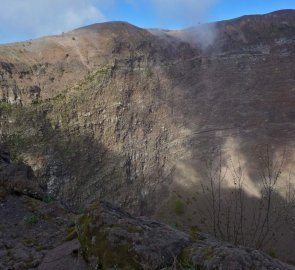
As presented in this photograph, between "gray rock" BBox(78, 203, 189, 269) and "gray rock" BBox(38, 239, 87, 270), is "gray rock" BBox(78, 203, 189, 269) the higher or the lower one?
the higher one

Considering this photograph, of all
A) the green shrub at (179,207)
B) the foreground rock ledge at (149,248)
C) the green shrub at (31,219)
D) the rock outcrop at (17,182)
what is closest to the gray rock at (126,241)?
the foreground rock ledge at (149,248)

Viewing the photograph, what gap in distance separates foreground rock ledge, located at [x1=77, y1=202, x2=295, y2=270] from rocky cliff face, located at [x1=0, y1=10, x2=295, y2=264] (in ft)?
60.9

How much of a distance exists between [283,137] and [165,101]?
9217mm

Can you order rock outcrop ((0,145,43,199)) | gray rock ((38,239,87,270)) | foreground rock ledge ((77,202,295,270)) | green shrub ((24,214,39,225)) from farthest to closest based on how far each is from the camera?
1. rock outcrop ((0,145,43,199))
2. green shrub ((24,214,39,225))
3. gray rock ((38,239,87,270))
4. foreground rock ledge ((77,202,295,270))

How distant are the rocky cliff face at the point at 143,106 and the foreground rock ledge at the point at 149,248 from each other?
60.9ft

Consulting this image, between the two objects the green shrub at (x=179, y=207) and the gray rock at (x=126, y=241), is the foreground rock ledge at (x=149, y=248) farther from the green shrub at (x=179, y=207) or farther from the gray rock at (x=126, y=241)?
the green shrub at (x=179, y=207)

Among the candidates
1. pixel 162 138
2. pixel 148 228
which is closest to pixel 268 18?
pixel 162 138

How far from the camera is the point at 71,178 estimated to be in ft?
84.1

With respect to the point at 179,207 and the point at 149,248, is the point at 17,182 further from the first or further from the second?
the point at 179,207

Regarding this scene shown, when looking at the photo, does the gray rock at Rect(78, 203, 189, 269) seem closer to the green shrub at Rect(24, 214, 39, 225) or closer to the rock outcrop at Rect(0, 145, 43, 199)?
the green shrub at Rect(24, 214, 39, 225)

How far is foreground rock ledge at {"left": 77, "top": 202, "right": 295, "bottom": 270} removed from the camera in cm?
405

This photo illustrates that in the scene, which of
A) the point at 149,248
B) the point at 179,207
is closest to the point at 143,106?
the point at 179,207

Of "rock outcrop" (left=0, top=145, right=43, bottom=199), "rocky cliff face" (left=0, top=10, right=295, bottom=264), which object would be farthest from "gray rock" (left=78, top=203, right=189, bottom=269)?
"rocky cliff face" (left=0, top=10, right=295, bottom=264)

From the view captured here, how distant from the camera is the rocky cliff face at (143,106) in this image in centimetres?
2608
